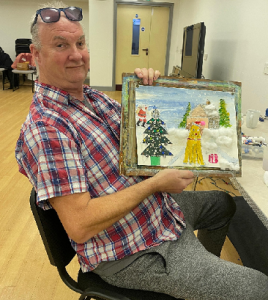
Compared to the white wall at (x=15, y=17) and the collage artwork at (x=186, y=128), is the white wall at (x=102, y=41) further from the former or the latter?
the collage artwork at (x=186, y=128)

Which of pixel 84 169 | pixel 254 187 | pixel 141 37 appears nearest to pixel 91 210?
pixel 84 169

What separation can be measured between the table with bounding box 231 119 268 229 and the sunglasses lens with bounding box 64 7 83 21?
88 centimetres

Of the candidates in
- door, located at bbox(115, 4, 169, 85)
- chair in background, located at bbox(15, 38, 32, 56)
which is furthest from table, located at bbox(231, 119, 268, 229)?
chair in background, located at bbox(15, 38, 32, 56)

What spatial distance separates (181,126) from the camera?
0.96m

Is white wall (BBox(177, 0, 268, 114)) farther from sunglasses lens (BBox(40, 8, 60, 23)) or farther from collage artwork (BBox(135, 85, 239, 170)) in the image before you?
sunglasses lens (BBox(40, 8, 60, 23))

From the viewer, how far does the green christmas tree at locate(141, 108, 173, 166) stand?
91 cm

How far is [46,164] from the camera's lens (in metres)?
0.70

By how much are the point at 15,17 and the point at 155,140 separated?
25.9 ft

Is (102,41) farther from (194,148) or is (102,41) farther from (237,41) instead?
(194,148)

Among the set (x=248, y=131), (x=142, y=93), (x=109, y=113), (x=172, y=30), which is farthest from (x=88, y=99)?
(x=172, y=30)

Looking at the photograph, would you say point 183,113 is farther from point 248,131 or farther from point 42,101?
point 248,131

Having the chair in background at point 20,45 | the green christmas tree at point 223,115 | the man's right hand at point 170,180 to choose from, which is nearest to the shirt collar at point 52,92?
the man's right hand at point 170,180

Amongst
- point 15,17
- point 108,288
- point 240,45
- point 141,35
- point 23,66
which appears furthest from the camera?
point 15,17

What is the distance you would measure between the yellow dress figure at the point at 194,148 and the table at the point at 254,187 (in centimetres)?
21
